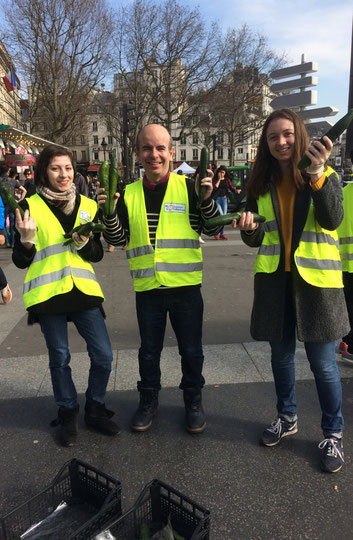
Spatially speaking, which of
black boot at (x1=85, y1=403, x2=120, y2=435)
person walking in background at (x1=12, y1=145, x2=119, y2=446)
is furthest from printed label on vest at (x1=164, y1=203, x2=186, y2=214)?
black boot at (x1=85, y1=403, x2=120, y2=435)

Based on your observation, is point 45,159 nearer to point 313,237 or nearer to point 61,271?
point 61,271

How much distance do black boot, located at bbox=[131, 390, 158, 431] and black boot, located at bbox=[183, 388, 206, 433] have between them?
0.24 metres

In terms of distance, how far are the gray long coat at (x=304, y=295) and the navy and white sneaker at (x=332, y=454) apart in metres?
0.63

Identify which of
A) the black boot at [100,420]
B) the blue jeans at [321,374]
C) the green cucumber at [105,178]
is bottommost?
the black boot at [100,420]

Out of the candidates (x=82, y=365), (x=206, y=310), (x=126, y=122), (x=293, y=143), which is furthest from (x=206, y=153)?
(x=126, y=122)

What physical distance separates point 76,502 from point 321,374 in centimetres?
147

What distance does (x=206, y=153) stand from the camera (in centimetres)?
217

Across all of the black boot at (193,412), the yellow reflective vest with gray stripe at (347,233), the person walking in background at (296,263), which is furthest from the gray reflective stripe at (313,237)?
the yellow reflective vest with gray stripe at (347,233)

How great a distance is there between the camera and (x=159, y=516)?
1.92 metres

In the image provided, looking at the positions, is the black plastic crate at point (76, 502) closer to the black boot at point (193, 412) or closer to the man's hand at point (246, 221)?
the black boot at point (193, 412)

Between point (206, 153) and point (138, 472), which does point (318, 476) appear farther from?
point (206, 153)

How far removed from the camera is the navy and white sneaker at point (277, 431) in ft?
8.65

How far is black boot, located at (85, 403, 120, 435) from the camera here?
283 cm

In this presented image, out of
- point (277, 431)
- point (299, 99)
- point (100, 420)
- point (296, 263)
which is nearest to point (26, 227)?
point (100, 420)
